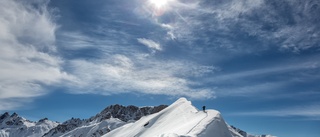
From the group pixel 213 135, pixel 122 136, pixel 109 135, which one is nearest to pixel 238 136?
pixel 213 135

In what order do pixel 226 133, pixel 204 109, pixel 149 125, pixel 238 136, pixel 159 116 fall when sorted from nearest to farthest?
pixel 226 133 < pixel 238 136 < pixel 204 109 < pixel 149 125 < pixel 159 116

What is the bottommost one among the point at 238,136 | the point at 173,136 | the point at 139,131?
the point at 173,136

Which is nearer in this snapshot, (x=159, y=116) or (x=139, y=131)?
(x=139, y=131)

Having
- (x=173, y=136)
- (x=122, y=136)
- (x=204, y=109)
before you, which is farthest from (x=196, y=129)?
(x=122, y=136)

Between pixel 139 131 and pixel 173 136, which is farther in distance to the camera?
pixel 139 131

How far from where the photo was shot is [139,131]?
57.6 meters

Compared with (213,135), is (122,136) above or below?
above

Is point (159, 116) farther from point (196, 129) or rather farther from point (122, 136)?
point (196, 129)

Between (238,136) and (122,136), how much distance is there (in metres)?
34.6

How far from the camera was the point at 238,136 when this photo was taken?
116 feet

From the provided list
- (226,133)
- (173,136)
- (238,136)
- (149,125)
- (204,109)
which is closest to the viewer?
(173,136)

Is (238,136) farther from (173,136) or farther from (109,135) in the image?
(109,135)

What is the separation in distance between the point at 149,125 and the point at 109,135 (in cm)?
2369

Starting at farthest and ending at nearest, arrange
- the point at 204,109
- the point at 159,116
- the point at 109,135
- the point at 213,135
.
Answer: the point at 109,135
the point at 159,116
the point at 204,109
the point at 213,135
